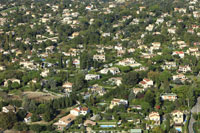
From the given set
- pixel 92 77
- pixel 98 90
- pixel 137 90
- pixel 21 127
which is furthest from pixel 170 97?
pixel 21 127

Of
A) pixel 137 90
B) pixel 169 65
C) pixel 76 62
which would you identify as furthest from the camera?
pixel 76 62

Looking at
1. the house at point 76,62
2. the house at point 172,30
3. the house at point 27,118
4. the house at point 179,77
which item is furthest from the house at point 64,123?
the house at point 172,30

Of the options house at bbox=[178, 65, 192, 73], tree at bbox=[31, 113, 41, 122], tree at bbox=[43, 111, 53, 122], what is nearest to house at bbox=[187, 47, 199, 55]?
house at bbox=[178, 65, 192, 73]

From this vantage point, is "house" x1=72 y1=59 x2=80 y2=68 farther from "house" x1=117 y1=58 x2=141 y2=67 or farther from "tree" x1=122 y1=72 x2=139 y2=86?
"tree" x1=122 y1=72 x2=139 y2=86

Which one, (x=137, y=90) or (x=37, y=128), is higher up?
(x=137, y=90)

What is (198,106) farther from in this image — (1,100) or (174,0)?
(174,0)

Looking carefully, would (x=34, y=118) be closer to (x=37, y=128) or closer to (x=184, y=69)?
(x=37, y=128)

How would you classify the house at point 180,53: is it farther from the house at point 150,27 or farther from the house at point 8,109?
the house at point 8,109
